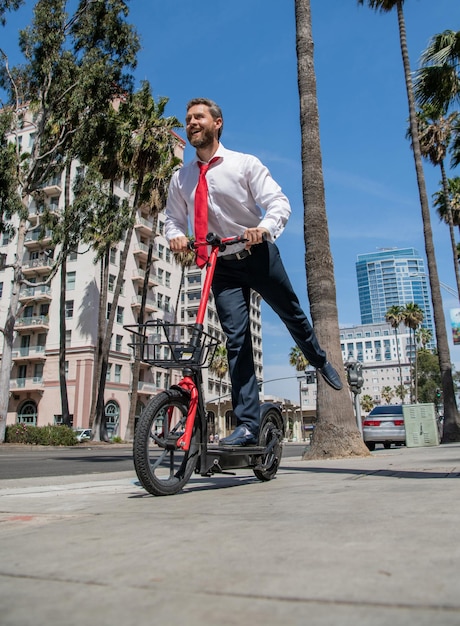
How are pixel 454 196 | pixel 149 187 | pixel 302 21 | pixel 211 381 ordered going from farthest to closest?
1. pixel 211 381
2. pixel 454 196
3. pixel 149 187
4. pixel 302 21

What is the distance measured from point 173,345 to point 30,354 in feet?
152

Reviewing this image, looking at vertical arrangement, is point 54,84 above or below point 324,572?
above

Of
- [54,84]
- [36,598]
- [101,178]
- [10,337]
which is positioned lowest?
[36,598]

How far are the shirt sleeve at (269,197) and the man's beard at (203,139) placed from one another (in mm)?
320

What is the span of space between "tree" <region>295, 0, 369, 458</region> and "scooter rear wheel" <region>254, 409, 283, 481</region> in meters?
4.77

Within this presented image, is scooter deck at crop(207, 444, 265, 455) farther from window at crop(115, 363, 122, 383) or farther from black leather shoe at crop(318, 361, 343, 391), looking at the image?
window at crop(115, 363, 122, 383)

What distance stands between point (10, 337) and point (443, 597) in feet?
85.6

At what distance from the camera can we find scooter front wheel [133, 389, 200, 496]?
9.13ft

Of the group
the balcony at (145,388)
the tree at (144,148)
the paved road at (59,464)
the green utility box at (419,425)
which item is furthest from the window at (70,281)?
the green utility box at (419,425)

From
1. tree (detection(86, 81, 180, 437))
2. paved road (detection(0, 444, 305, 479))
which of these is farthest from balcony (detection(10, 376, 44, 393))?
paved road (detection(0, 444, 305, 479))

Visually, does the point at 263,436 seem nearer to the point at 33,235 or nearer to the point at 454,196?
the point at 454,196

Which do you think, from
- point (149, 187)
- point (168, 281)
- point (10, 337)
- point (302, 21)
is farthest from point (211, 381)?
point (302, 21)

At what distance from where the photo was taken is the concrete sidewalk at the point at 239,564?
3.09ft

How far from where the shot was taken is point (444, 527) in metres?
1.62
